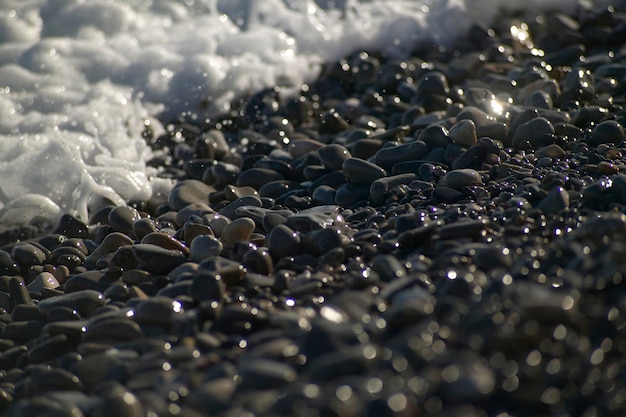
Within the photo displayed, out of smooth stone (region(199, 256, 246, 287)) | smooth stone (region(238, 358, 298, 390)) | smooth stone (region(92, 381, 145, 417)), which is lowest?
smooth stone (region(199, 256, 246, 287))

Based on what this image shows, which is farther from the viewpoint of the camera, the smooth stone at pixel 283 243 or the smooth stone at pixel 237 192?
the smooth stone at pixel 237 192

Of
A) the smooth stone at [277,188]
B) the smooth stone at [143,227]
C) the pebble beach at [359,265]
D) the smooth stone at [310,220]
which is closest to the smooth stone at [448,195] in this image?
the pebble beach at [359,265]

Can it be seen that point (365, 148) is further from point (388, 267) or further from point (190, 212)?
point (388, 267)

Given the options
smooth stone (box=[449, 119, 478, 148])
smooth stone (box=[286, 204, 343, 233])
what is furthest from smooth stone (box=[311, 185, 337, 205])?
smooth stone (box=[449, 119, 478, 148])

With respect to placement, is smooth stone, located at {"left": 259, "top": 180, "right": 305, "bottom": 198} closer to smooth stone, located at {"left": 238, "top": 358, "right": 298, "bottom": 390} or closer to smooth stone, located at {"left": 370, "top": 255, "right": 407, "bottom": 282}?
smooth stone, located at {"left": 370, "top": 255, "right": 407, "bottom": 282}

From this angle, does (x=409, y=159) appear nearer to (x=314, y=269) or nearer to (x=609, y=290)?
(x=314, y=269)

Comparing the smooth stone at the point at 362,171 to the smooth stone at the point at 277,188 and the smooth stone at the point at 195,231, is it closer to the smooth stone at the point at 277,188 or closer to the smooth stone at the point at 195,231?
the smooth stone at the point at 277,188

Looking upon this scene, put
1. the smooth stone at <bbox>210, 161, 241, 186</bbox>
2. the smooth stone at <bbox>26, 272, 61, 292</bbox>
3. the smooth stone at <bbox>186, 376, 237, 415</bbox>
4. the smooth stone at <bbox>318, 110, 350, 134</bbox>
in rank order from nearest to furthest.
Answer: the smooth stone at <bbox>186, 376, 237, 415</bbox> < the smooth stone at <bbox>26, 272, 61, 292</bbox> < the smooth stone at <bbox>210, 161, 241, 186</bbox> < the smooth stone at <bbox>318, 110, 350, 134</bbox>
